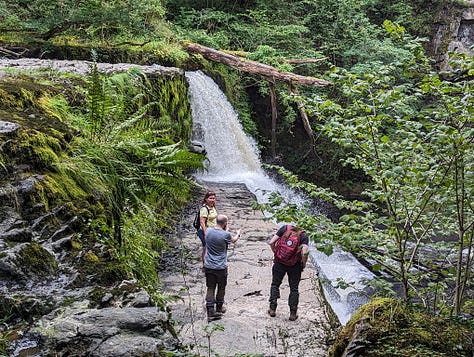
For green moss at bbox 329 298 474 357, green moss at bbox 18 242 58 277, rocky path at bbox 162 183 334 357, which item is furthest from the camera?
rocky path at bbox 162 183 334 357

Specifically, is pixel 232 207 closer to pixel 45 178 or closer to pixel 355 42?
pixel 45 178

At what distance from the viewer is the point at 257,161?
47.3 feet

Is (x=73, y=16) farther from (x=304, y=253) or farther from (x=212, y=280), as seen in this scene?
(x=304, y=253)

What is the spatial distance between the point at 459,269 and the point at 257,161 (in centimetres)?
1069

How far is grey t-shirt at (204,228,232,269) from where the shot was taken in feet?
18.3

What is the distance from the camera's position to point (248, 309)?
622cm

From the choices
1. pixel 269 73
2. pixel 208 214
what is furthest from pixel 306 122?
pixel 208 214

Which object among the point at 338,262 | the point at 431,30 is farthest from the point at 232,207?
the point at 431,30

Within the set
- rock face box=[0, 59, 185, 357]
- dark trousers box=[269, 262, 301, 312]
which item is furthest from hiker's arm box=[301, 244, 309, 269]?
rock face box=[0, 59, 185, 357]

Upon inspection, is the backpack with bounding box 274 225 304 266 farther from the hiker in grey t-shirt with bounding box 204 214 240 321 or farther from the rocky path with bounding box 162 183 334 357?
the rocky path with bounding box 162 183 334 357

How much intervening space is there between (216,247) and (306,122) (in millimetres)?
8925

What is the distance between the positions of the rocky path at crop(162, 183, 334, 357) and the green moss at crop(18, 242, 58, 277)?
3.77 feet

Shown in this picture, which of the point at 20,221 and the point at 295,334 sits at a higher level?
the point at 20,221

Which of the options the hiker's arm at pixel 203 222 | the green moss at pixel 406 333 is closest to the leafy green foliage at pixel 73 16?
the hiker's arm at pixel 203 222
